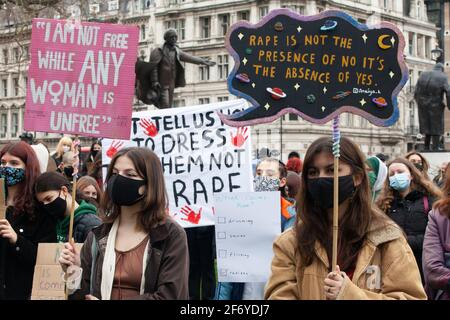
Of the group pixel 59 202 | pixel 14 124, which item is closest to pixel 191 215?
pixel 59 202

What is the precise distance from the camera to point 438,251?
5488 mm

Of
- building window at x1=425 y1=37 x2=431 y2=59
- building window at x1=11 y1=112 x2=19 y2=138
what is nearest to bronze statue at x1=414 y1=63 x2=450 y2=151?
building window at x1=11 y1=112 x2=19 y2=138

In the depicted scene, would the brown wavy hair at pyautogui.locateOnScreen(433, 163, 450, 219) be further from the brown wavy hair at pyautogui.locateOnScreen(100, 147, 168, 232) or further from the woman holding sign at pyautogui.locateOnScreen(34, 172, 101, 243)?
the woman holding sign at pyautogui.locateOnScreen(34, 172, 101, 243)

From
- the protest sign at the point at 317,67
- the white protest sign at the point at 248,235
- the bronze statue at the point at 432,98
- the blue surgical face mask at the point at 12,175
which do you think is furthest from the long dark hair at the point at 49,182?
the bronze statue at the point at 432,98

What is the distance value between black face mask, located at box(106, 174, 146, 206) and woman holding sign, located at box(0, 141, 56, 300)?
1240 mm

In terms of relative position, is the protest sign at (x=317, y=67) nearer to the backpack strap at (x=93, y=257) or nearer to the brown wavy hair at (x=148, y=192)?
the brown wavy hair at (x=148, y=192)

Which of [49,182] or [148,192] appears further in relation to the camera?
[49,182]

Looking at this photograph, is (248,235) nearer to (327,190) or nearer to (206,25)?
(327,190)

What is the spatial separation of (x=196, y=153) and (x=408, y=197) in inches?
83.0

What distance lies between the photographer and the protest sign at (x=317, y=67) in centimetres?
442

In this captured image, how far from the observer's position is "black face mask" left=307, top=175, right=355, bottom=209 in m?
4.03

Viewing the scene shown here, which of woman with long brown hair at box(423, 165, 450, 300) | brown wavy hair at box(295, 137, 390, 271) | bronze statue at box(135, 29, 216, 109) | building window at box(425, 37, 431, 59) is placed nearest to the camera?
brown wavy hair at box(295, 137, 390, 271)

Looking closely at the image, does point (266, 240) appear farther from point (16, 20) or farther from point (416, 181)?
point (16, 20)

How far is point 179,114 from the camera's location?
27.7 feet
